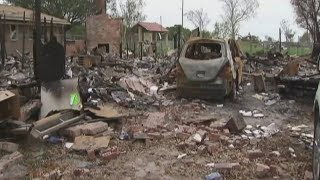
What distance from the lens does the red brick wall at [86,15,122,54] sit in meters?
35.8

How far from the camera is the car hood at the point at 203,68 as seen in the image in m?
12.5

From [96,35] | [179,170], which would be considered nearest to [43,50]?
[179,170]

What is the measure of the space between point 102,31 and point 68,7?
70.8ft

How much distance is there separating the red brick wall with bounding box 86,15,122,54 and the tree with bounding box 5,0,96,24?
18350 mm

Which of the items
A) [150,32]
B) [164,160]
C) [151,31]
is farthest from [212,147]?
[150,32]

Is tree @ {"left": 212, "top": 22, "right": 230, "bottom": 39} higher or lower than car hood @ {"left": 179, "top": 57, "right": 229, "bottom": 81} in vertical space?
higher

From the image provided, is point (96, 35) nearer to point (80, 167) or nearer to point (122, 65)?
point (122, 65)

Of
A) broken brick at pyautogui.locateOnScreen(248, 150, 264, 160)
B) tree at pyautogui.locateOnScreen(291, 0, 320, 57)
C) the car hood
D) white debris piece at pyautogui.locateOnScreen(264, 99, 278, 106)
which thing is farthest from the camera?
tree at pyautogui.locateOnScreen(291, 0, 320, 57)

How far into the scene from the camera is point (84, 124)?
28.6 ft

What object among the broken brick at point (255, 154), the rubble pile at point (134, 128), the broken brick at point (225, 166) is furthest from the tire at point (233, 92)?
the broken brick at point (225, 166)

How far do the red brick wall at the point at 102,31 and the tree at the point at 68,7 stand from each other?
18350mm

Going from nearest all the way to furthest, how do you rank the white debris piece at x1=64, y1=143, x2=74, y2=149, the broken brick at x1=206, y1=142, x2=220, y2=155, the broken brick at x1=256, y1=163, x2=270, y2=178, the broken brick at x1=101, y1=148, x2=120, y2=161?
the broken brick at x1=256, y1=163, x2=270, y2=178 < the broken brick at x1=101, y1=148, x2=120, y2=161 < the broken brick at x1=206, y1=142, x2=220, y2=155 < the white debris piece at x1=64, y1=143, x2=74, y2=149

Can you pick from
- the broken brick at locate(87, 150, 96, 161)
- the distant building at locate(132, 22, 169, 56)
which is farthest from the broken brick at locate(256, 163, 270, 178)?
the distant building at locate(132, 22, 169, 56)

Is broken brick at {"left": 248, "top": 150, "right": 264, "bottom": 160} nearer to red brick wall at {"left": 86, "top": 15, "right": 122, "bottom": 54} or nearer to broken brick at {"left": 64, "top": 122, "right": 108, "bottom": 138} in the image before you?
broken brick at {"left": 64, "top": 122, "right": 108, "bottom": 138}
